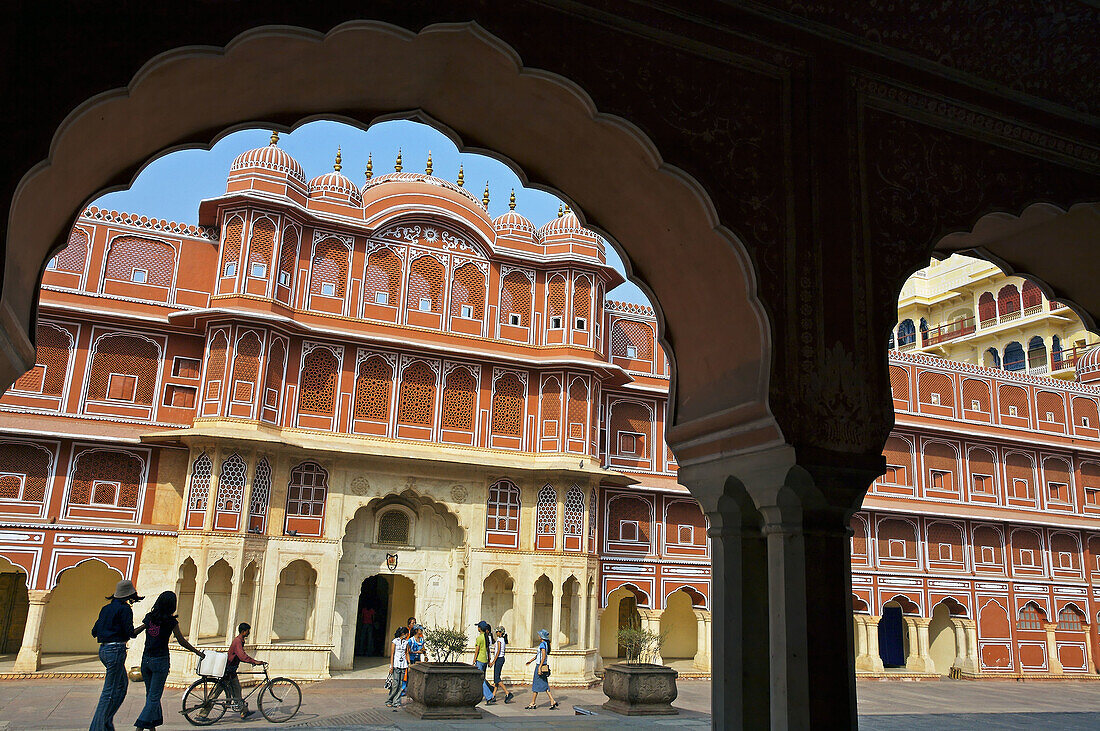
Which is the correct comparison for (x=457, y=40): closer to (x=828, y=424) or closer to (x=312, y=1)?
(x=312, y=1)

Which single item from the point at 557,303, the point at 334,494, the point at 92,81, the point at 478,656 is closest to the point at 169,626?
the point at 92,81

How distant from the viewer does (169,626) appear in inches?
242

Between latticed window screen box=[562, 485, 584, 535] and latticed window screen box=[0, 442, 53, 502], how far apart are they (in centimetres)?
999

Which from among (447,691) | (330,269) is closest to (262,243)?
(330,269)

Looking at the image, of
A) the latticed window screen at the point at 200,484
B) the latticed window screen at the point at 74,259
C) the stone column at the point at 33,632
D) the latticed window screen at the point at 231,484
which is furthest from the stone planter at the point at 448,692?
the latticed window screen at the point at 74,259

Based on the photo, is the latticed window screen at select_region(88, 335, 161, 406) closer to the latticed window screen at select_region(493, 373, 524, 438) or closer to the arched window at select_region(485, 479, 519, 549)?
the latticed window screen at select_region(493, 373, 524, 438)

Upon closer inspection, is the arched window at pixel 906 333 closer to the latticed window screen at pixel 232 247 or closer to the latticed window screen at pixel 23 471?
the latticed window screen at pixel 232 247

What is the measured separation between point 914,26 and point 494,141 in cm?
252

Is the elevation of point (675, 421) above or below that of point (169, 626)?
above

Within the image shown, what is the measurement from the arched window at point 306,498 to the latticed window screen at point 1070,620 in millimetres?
20593

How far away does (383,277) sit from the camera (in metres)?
18.5

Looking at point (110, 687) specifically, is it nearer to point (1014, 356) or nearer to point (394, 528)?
point (394, 528)

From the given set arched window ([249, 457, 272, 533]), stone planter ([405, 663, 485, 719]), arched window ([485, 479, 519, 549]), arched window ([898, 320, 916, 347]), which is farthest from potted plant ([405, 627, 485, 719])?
arched window ([898, 320, 916, 347])

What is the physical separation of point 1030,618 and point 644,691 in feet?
54.9
